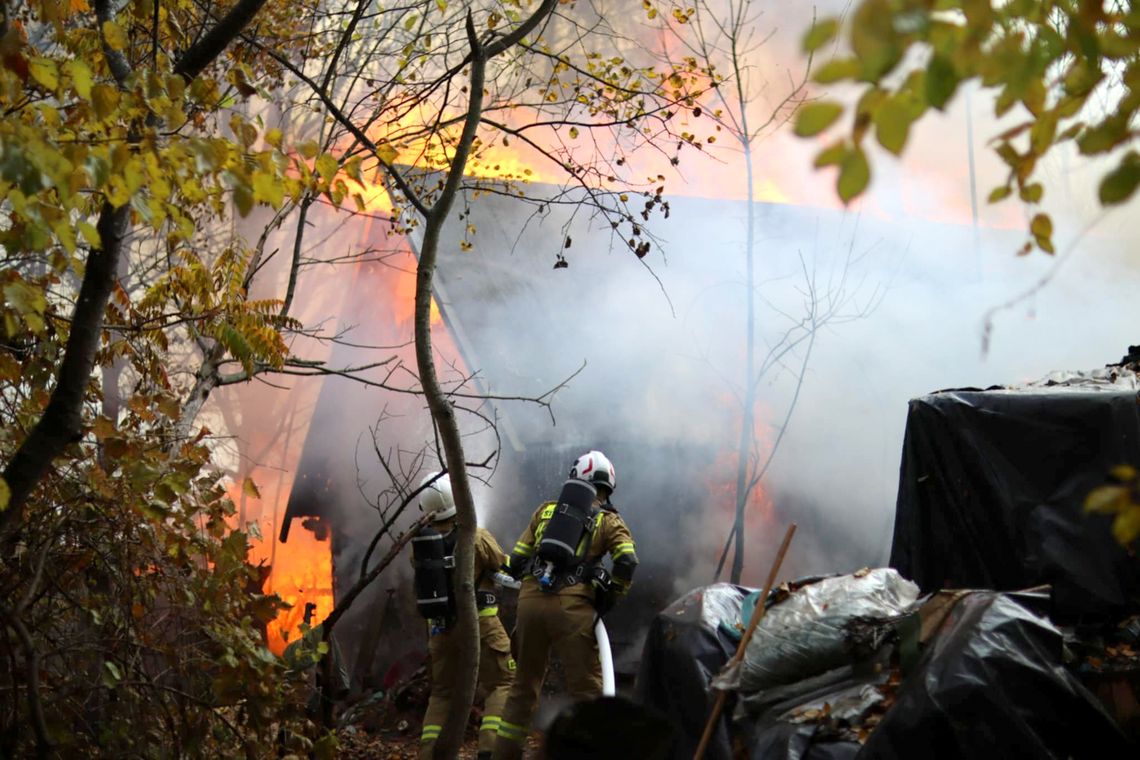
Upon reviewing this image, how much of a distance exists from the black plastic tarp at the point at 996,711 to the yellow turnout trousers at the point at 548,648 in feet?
9.71

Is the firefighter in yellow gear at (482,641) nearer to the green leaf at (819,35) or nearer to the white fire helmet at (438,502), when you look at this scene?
the white fire helmet at (438,502)

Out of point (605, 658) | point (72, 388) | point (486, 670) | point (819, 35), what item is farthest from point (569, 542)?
point (819, 35)

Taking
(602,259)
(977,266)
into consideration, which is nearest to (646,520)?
(602,259)

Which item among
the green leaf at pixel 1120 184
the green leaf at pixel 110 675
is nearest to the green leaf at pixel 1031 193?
the green leaf at pixel 1120 184

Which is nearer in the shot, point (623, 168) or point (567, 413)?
point (567, 413)

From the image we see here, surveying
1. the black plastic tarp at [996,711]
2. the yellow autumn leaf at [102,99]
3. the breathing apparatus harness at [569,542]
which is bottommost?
the black plastic tarp at [996,711]

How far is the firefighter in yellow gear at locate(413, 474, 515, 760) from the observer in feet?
22.7

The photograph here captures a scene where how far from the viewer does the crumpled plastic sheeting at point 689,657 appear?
17.4 ft

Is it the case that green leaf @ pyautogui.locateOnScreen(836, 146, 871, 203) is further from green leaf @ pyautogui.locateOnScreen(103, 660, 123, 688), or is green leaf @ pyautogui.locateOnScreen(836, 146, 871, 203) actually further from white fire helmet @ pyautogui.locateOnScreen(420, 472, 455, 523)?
white fire helmet @ pyautogui.locateOnScreen(420, 472, 455, 523)

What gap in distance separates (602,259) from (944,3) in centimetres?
966

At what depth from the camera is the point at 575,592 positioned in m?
6.79

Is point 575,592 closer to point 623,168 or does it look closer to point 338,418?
point 338,418

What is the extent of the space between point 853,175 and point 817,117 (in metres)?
0.10

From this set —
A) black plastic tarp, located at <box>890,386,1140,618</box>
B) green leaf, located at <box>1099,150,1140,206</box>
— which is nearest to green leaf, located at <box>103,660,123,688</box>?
green leaf, located at <box>1099,150,1140,206</box>
